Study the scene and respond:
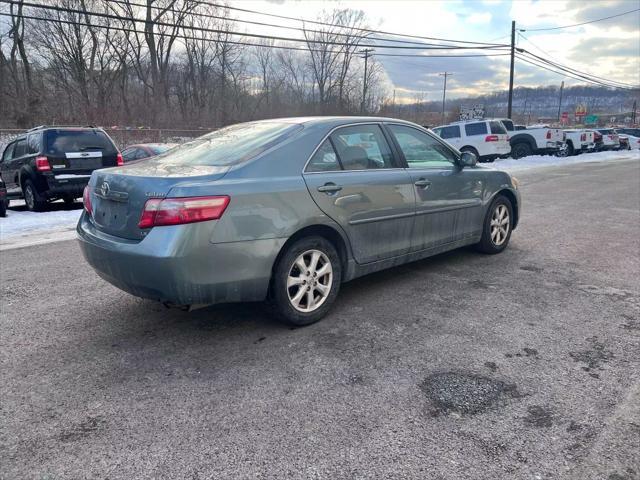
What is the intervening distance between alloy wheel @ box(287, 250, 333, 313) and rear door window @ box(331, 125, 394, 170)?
826 mm

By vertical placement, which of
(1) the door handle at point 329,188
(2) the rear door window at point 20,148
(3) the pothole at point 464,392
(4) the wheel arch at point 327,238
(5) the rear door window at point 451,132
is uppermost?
(5) the rear door window at point 451,132

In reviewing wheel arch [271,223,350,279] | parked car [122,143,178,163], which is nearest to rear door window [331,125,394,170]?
wheel arch [271,223,350,279]

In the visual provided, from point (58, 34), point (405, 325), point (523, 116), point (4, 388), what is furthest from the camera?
point (523, 116)

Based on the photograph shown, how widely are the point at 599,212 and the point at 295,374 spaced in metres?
8.14

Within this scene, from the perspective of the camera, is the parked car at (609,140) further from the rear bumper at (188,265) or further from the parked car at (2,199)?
the rear bumper at (188,265)

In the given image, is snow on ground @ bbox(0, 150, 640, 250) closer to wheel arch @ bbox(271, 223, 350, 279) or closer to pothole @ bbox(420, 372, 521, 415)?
wheel arch @ bbox(271, 223, 350, 279)

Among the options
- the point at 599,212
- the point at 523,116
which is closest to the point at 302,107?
the point at 599,212

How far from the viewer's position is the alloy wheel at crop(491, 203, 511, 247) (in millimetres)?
5773

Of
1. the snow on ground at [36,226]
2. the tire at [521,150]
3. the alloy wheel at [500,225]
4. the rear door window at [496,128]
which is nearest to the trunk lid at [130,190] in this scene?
the alloy wheel at [500,225]

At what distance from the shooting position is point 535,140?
26.2 metres

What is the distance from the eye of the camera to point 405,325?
387cm

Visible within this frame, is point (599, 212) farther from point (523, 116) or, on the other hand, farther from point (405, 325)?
point (523, 116)

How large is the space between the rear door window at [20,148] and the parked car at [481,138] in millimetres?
17262

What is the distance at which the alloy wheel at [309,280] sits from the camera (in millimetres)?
3709
